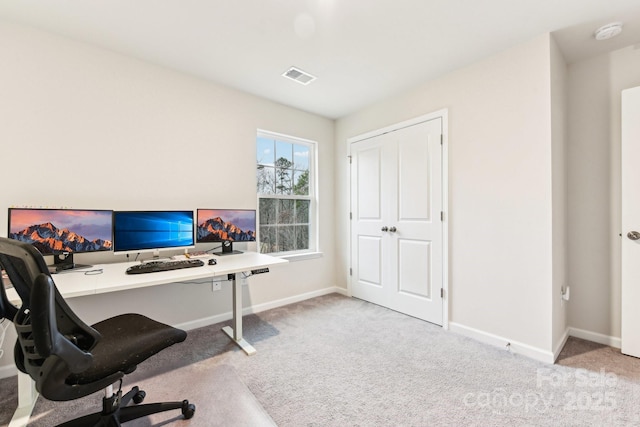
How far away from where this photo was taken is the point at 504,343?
2.22 metres

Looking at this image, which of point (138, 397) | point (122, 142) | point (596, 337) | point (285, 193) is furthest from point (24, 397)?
point (596, 337)

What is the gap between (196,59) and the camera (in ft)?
7.64

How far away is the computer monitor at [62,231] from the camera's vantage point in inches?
67.4

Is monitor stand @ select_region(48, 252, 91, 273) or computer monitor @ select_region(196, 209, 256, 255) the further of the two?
computer monitor @ select_region(196, 209, 256, 255)

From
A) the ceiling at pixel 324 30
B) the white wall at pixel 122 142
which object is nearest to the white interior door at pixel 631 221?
the ceiling at pixel 324 30

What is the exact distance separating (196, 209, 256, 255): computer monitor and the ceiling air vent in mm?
1362

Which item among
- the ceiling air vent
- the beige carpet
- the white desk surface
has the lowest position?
the beige carpet

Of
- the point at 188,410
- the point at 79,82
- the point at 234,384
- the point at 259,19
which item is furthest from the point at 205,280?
the point at 259,19

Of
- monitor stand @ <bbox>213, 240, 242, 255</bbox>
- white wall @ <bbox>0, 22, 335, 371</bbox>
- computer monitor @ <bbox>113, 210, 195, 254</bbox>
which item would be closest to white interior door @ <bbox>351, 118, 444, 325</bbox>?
white wall @ <bbox>0, 22, 335, 371</bbox>

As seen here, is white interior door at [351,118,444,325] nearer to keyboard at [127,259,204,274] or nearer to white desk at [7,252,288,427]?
white desk at [7,252,288,427]

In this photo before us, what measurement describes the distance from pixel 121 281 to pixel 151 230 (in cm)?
61

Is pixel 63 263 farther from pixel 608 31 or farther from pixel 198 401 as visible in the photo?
pixel 608 31

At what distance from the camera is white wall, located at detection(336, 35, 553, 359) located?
2.05 meters

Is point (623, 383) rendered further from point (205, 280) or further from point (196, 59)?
point (196, 59)
